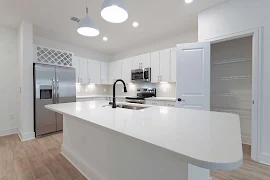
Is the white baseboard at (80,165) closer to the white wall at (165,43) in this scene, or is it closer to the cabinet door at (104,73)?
the cabinet door at (104,73)

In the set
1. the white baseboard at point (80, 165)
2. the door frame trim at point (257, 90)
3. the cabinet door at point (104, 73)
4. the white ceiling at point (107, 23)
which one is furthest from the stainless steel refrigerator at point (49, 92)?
the door frame trim at point (257, 90)

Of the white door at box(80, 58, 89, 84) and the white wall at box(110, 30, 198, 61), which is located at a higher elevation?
the white wall at box(110, 30, 198, 61)

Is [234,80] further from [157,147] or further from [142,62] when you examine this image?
[157,147]

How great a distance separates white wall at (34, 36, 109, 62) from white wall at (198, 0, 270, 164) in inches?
→ 163

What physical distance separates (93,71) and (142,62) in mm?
1994

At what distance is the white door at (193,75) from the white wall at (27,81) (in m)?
3.47

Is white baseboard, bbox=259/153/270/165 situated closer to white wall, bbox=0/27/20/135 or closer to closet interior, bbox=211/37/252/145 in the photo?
closet interior, bbox=211/37/252/145

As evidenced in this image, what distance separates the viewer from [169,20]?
9.46 feet

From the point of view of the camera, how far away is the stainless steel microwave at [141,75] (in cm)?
387

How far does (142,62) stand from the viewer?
407 centimetres

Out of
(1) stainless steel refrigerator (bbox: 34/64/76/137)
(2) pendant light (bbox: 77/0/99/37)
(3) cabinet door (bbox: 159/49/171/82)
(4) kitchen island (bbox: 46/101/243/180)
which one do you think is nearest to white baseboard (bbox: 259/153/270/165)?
(4) kitchen island (bbox: 46/101/243/180)

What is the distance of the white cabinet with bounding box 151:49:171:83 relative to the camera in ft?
11.5

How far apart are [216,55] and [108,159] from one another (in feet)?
10.6

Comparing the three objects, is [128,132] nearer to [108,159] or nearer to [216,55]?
[108,159]
